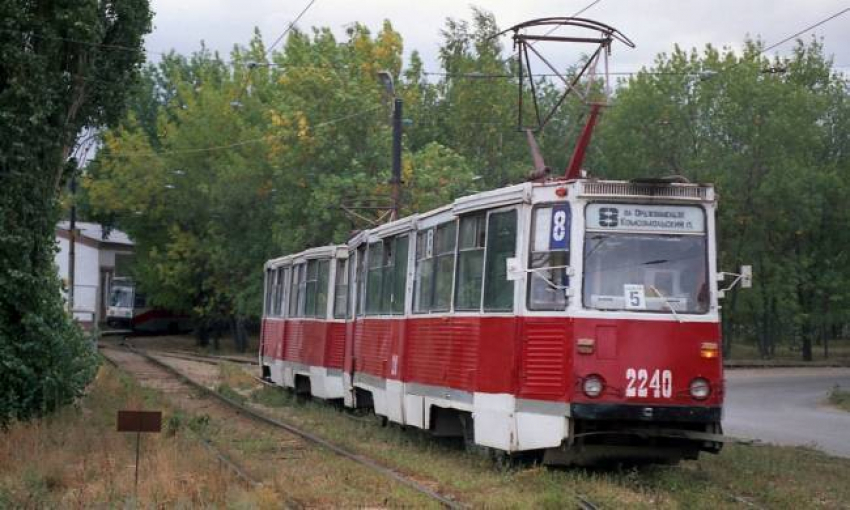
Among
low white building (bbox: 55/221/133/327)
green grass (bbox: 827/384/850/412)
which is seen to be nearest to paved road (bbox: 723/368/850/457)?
green grass (bbox: 827/384/850/412)

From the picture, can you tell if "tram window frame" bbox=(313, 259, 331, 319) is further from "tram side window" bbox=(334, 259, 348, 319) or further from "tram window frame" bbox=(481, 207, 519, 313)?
"tram window frame" bbox=(481, 207, 519, 313)

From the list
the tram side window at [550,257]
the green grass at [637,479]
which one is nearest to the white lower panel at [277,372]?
the green grass at [637,479]

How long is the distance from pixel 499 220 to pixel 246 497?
4.19 m

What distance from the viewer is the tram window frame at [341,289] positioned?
20.8 m

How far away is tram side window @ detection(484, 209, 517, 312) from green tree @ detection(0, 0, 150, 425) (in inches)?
270

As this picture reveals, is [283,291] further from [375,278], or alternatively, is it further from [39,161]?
[39,161]

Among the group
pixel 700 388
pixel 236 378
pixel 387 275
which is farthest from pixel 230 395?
pixel 700 388

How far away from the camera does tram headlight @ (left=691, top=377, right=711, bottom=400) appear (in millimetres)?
11953

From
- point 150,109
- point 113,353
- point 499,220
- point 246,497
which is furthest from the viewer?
point 150,109

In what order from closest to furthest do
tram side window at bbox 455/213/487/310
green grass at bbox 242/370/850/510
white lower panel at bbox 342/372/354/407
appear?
green grass at bbox 242/370/850/510 < tram side window at bbox 455/213/487/310 < white lower panel at bbox 342/372/354/407

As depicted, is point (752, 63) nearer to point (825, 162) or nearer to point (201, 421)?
point (825, 162)

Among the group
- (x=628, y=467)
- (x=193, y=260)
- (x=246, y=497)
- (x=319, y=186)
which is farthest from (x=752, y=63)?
(x=246, y=497)

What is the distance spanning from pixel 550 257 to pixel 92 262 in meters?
56.4

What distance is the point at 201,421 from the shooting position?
18.3 m
